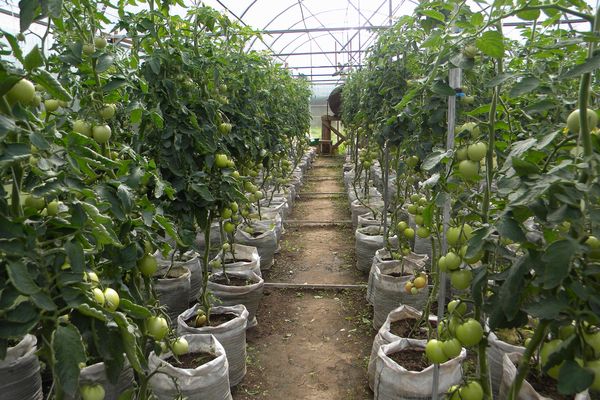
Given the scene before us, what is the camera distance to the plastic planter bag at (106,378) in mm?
2240

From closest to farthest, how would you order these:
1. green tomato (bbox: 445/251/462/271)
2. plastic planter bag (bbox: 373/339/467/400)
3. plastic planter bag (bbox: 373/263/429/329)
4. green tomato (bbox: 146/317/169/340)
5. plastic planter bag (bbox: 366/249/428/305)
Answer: green tomato (bbox: 445/251/462/271)
green tomato (bbox: 146/317/169/340)
plastic planter bag (bbox: 373/339/467/400)
plastic planter bag (bbox: 373/263/429/329)
plastic planter bag (bbox: 366/249/428/305)

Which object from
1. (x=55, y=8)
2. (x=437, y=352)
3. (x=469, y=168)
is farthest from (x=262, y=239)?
(x=55, y=8)

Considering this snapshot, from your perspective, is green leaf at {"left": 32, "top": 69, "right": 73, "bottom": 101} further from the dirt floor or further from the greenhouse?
the dirt floor

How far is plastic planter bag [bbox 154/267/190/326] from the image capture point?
10.8 feet

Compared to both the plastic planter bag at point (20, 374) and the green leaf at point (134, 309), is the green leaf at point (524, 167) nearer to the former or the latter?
the green leaf at point (134, 309)

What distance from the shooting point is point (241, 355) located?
9.40 ft

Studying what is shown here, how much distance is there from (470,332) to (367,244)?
10.5 feet

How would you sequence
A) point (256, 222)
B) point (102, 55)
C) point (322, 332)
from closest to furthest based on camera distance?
point (102, 55) → point (322, 332) → point (256, 222)

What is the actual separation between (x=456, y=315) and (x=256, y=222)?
12.4 feet

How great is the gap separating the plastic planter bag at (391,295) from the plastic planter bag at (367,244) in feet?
3.31

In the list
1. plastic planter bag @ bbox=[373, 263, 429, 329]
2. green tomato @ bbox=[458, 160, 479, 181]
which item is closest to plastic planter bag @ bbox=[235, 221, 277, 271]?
plastic planter bag @ bbox=[373, 263, 429, 329]

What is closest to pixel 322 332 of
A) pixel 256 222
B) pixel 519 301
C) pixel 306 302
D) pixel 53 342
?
pixel 306 302

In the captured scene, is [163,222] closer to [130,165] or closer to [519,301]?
[130,165]

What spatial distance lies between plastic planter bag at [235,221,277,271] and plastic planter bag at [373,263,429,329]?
1.62 m
